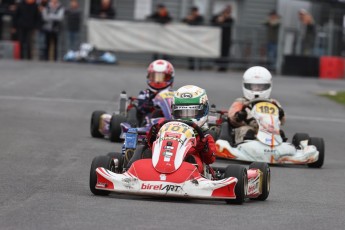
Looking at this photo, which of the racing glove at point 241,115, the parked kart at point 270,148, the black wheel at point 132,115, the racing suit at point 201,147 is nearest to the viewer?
the racing suit at point 201,147

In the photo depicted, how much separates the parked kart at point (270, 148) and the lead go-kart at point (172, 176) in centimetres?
386

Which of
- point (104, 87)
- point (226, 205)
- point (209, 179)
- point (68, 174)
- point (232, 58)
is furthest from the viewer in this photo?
point (232, 58)

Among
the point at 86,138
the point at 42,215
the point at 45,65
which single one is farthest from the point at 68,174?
the point at 45,65

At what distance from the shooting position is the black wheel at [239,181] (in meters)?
9.63

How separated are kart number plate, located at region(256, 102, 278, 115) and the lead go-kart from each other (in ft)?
14.0

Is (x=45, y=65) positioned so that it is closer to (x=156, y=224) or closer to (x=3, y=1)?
(x=3, y=1)

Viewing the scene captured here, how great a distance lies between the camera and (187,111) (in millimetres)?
10789

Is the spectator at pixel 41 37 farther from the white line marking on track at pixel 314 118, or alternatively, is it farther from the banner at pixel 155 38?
the white line marking on track at pixel 314 118

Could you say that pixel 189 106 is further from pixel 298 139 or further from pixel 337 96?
pixel 337 96

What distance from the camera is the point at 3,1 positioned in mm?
33094

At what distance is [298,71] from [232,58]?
2.36 m

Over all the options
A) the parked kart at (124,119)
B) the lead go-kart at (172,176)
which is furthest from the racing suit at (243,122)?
the lead go-kart at (172,176)

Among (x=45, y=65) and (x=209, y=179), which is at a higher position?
(x=209, y=179)

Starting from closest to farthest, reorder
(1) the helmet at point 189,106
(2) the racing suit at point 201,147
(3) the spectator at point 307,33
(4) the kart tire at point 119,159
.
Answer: (2) the racing suit at point 201,147, (4) the kart tire at point 119,159, (1) the helmet at point 189,106, (3) the spectator at point 307,33
